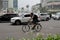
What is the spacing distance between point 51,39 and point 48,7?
82.0m

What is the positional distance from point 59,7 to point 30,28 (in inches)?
2586

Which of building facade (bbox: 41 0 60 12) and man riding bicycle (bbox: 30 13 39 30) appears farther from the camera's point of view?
building facade (bbox: 41 0 60 12)

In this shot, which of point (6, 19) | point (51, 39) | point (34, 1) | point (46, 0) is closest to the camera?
point (51, 39)

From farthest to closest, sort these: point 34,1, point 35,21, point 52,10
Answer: point 34,1, point 52,10, point 35,21

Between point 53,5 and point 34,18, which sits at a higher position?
point 34,18

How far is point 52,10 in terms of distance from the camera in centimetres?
8194

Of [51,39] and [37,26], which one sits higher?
[51,39]

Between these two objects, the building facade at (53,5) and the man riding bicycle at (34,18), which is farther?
the building facade at (53,5)

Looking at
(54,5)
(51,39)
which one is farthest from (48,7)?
(51,39)

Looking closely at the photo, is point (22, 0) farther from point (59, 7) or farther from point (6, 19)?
point (6, 19)

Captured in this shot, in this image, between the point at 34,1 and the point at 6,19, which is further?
the point at 34,1

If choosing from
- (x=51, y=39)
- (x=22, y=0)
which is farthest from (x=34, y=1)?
(x=51, y=39)

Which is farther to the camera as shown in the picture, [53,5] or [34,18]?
[53,5]

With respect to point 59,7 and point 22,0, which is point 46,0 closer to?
point 59,7
